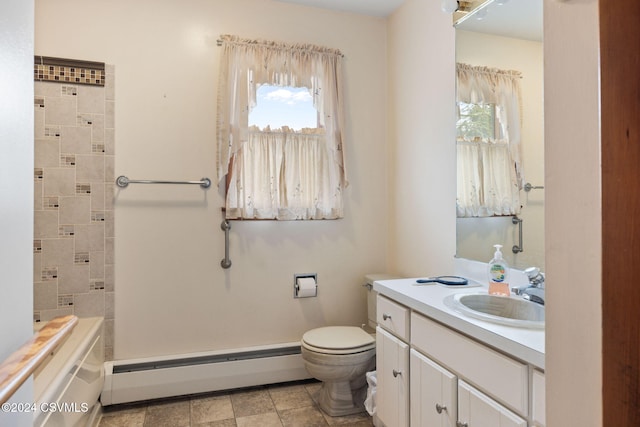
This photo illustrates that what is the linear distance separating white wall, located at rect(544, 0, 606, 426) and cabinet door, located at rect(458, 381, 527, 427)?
2.04 feet

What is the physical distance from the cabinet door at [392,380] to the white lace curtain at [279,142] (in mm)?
1052

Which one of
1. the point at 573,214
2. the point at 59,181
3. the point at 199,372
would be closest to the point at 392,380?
the point at 199,372

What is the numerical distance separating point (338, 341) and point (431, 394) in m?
0.78

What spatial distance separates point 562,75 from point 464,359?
3.30ft

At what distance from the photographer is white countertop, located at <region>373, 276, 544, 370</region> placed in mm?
1017

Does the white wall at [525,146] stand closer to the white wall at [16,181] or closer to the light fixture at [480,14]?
the light fixture at [480,14]

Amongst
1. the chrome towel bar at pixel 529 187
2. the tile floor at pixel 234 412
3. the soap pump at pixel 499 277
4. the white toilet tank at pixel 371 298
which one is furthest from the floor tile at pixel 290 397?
the chrome towel bar at pixel 529 187

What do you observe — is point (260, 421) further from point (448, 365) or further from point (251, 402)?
point (448, 365)

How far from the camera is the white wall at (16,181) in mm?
677

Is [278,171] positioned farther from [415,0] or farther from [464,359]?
[464,359]

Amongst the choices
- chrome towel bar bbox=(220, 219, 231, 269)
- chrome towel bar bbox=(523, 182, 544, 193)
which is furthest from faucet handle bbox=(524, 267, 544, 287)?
chrome towel bar bbox=(220, 219, 231, 269)

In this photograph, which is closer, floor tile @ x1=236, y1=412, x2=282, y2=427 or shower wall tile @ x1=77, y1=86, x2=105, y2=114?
floor tile @ x1=236, y1=412, x2=282, y2=427

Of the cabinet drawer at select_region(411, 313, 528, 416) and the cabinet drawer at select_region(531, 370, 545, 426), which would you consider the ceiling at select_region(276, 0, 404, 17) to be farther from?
the cabinet drawer at select_region(531, 370, 545, 426)

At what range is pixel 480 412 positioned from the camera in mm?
1172
